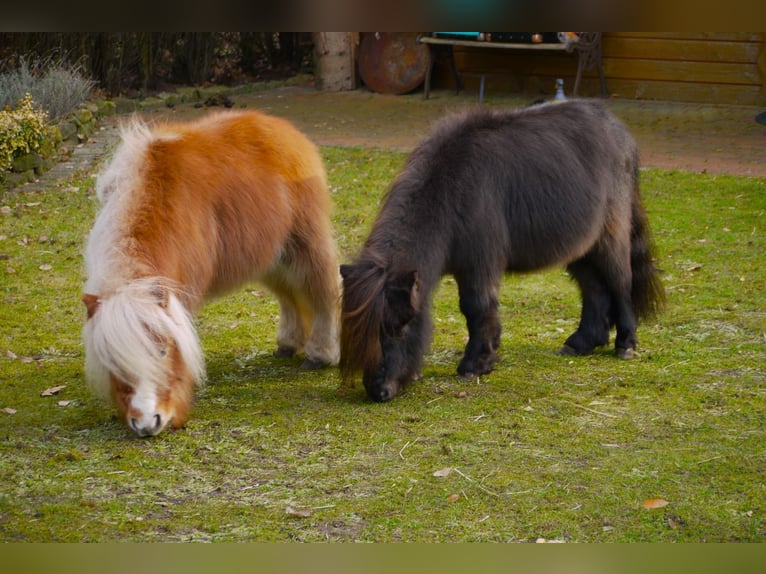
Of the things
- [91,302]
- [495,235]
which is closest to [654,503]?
[495,235]

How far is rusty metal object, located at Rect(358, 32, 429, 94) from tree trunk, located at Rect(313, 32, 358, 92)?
0.22m

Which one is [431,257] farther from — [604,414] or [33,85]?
[33,85]

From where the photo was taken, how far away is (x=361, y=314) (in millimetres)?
4852

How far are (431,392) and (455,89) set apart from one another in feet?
34.1

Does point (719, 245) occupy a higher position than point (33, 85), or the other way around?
point (33, 85)

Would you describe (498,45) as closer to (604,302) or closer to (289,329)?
(604,302)

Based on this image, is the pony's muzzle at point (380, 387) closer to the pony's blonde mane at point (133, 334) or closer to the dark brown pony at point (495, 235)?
the dark brown pony at point (495, 235)

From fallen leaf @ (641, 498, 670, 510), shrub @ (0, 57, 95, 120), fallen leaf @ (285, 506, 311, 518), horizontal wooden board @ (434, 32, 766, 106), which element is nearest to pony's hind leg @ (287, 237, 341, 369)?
fallen leaf @ (285, 506, 311, 518)

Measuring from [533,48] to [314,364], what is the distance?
29.1 ft

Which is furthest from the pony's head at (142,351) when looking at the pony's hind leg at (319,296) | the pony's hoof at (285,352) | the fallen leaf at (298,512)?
the pony's hoof at (285,352)
